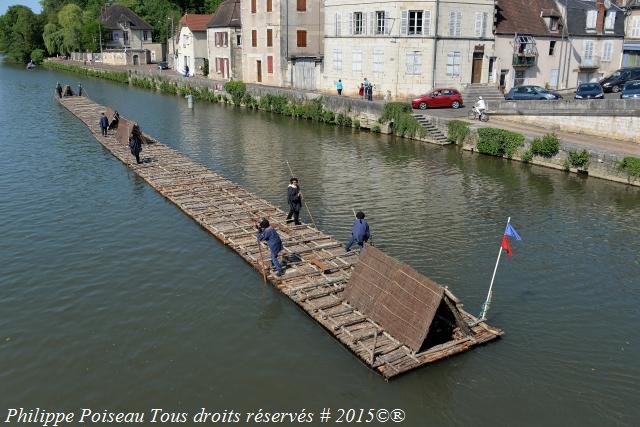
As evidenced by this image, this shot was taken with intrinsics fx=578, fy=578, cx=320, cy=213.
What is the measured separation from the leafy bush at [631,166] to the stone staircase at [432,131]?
11.1 m

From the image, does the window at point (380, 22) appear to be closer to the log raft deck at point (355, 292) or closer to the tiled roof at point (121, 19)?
the log raft deck at point (355, 292)

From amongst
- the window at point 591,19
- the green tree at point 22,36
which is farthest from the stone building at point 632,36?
the green tree at point 22,36

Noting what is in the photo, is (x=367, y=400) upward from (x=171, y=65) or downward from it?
downward

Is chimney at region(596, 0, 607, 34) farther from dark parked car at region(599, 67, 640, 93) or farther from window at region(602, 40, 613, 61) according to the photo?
dark parked car at region(599, 67, 640, 93)

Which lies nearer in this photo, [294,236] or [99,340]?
[99,340]

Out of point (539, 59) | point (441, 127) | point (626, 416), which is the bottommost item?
point (626, 416)

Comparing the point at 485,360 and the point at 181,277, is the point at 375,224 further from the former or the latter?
the point at 485,360

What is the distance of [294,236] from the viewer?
782 inches

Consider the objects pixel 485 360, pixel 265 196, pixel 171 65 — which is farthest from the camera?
pixel 171 65

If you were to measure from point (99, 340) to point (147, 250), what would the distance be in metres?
5.41

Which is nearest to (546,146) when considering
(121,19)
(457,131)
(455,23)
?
(457,131)

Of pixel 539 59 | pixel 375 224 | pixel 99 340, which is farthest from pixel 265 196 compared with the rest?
pixel 539 59

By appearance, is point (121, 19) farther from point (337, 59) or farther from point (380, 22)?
point (380, 22)

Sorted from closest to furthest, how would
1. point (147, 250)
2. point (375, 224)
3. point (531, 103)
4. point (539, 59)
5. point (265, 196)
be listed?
point (147, 250), point (375, 224), point (265, 196), point (531, 103), point (539, 59)
